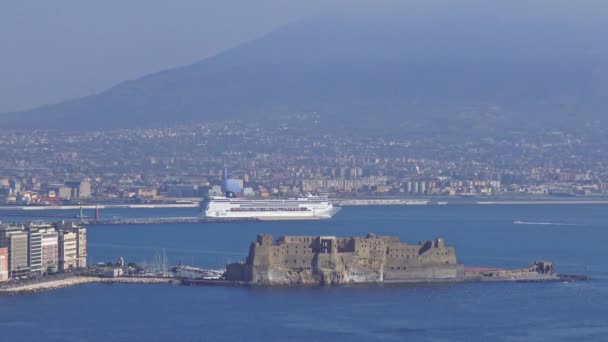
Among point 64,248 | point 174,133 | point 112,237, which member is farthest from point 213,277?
point 174,133

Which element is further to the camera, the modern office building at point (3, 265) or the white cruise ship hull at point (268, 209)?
the white cruise ship hull at point (268, 209)

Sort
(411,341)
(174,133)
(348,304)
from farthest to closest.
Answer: (174,133)
(348,304)
(411,341)

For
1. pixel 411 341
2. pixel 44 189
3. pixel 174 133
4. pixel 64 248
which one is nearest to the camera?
pixel 411 341

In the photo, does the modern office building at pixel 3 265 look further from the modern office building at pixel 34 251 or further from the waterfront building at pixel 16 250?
the modern office building at pixel 34 251

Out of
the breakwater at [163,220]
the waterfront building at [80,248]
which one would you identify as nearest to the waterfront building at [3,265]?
the waterfront building at [80,248]

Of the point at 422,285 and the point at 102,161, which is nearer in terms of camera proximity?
the point at 422,285

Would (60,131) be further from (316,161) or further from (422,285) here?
(422,285)
